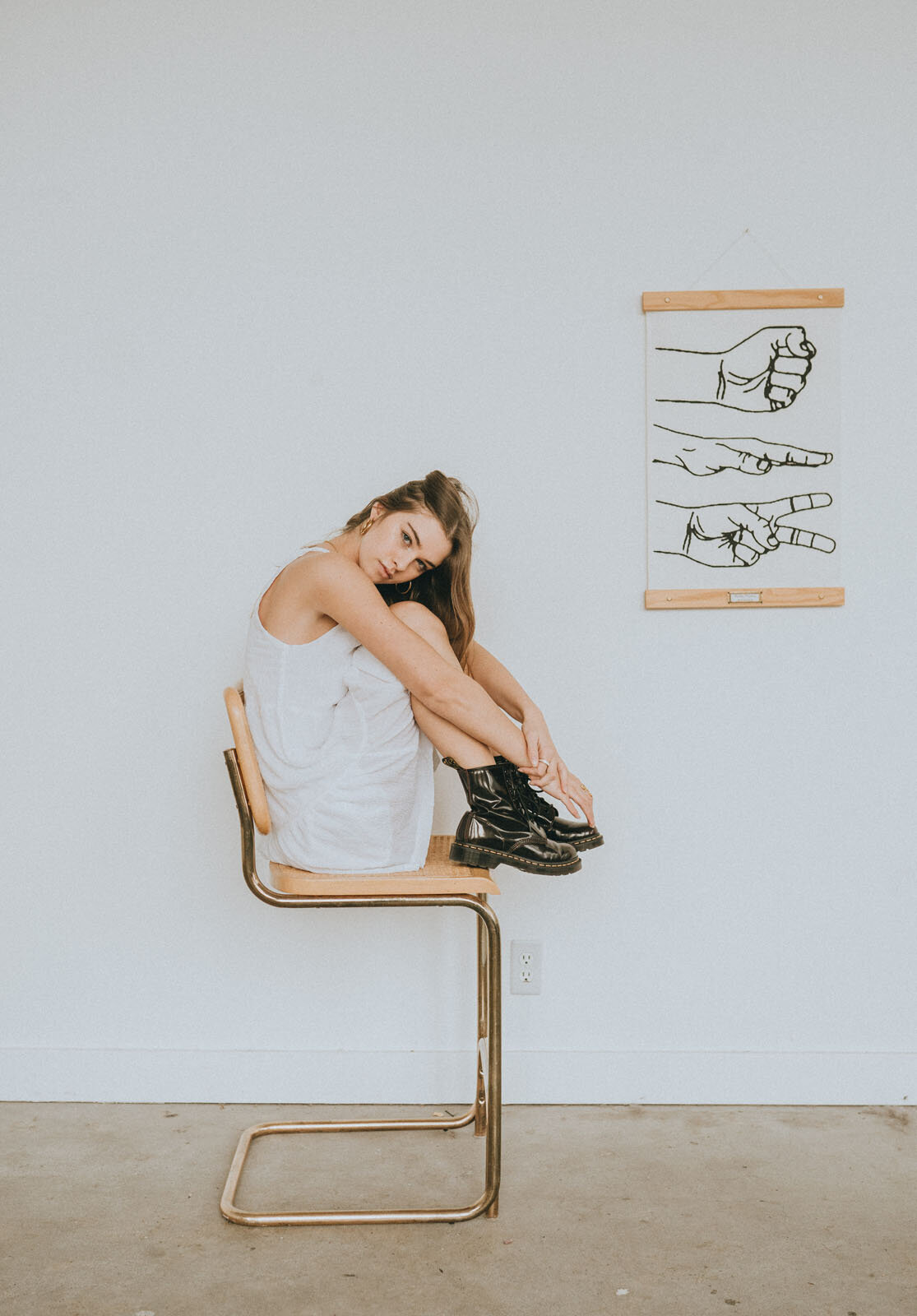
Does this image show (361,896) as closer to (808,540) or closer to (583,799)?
(583,799)

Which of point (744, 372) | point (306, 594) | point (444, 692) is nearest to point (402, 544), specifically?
point (306, 594)

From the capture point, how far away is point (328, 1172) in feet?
5.64

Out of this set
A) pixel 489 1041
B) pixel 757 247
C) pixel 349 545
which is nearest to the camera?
pixel 489 1041

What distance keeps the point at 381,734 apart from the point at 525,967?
706 mm

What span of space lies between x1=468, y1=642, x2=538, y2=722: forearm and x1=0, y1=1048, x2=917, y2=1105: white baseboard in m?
0.75

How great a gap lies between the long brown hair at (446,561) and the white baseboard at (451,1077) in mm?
883

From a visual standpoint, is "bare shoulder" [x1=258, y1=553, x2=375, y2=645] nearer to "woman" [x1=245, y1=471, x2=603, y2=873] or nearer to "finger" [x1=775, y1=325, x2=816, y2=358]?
"woman" [x1=245, y1=471, x2=603, y2=873]

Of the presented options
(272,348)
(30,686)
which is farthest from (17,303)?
(30,686)

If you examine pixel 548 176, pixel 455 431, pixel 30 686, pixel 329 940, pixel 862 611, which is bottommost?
pixel 329 940

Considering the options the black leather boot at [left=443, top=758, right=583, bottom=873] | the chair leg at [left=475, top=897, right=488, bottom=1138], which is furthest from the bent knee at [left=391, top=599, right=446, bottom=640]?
the chair leg at [left=475, top=897, right=488, bottom=1138]

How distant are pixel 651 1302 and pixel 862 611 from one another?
134 cm

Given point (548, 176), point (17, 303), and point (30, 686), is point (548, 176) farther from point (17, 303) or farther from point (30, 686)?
point (30, 686)

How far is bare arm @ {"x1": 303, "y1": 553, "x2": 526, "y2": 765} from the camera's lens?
157cm

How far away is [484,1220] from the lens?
61.5 inches
